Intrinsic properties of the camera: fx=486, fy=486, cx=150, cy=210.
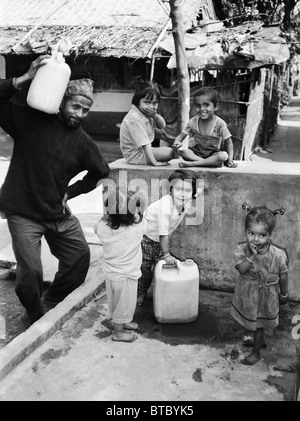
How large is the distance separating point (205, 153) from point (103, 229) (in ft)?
4.98

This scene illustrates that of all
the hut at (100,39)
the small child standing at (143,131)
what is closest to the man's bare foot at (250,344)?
the small child standing at (143,131)

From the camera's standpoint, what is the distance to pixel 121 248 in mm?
3344

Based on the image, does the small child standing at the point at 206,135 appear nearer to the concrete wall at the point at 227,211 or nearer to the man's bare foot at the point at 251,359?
the concrete wall at the point at 227,211

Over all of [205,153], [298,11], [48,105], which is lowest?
[205,153]

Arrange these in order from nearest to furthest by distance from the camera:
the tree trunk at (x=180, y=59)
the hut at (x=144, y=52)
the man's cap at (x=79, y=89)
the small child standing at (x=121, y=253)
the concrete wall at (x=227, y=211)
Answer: the small child standing at (x=121, y=253) → the man's cap at (x=79, y=89) → the concrete wall at (x=227, y=211) → the tree trunk at (x=180, y=59) → the hut at (x=144, y=52)

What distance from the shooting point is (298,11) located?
22438 mm

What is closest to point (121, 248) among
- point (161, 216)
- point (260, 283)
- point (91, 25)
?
point (161, 216)

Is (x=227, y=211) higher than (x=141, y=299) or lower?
higher

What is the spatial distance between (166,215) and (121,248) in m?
0.54

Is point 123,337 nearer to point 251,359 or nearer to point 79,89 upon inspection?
point 251,359

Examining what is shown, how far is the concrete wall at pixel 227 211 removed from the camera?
155 inches

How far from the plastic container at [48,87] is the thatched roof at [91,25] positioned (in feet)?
21.4
